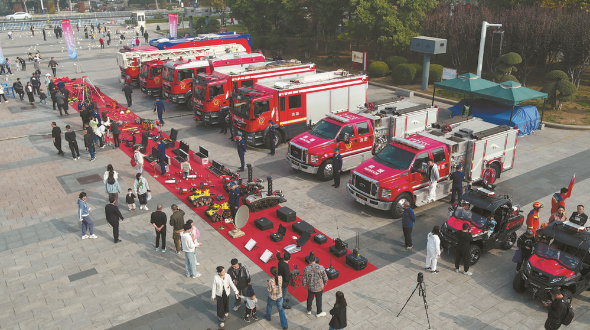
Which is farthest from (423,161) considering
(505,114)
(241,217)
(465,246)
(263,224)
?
(505,114)

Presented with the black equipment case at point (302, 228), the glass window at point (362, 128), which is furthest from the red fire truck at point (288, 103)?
the black equipment case at point (302, 228)

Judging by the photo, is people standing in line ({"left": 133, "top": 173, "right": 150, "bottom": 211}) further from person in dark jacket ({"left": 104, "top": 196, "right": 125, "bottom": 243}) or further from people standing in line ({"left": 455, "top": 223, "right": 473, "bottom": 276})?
people standing in line ({"left": 455, "top": 223, "right": 473, "bottom": 276})

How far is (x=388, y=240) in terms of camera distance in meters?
15.3

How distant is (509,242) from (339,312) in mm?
7493

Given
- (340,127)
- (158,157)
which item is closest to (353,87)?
(340,127)

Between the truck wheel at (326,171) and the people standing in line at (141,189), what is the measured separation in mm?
7119

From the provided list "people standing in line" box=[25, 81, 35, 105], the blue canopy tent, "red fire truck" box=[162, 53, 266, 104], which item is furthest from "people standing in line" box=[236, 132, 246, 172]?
"people standing in line" box=[25, 81, 35, 105]

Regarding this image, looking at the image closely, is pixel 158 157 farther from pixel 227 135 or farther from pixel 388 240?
pixel 388 240

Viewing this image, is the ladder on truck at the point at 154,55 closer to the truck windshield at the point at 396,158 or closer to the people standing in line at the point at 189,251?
the truck windshield at the point at 396,158

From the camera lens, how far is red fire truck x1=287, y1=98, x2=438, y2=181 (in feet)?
64.1

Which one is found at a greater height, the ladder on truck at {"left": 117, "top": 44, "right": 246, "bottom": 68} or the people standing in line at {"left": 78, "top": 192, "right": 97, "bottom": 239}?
the ladder on truck at {"left": 117, "top": 44, "right": 246, "bottom": 68}

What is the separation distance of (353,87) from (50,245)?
16.6m

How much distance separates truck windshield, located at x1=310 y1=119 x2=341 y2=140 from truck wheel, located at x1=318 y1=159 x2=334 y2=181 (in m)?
1.09

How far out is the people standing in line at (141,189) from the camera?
16.9 m
